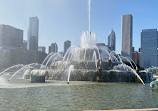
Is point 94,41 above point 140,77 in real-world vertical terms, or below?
above

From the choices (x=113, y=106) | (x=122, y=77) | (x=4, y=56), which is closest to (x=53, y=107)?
(x=113, y=106)

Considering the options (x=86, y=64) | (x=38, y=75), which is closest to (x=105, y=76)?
(x=86, y=64)

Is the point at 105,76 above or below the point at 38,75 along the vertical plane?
above

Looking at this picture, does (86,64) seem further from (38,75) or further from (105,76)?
(38,75)

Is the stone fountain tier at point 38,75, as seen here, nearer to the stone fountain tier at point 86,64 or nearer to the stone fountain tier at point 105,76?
the stone fountain tier at point 105,76

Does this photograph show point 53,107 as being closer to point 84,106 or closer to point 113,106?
point 84,106

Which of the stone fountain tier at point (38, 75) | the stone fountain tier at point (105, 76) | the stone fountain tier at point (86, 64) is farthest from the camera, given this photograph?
the stone fountain tier at point (86, 64)

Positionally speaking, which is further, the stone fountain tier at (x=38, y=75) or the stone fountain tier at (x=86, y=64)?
the stone fountain tier at (x=86, y=64)

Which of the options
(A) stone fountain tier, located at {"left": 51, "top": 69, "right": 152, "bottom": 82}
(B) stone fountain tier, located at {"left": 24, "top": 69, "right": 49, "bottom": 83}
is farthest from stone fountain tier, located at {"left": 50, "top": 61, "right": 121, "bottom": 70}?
(B) stone fountain tier, located at {"left": 24, "top": 69, "right": 49, "bottom": 83}

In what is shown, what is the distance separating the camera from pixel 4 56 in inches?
5920

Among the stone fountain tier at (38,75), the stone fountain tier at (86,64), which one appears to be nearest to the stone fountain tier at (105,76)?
the stone fountain tier at (38,75)

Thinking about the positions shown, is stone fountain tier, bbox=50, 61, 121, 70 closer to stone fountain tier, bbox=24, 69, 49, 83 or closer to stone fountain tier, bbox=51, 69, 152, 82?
stone fountain tier, bbox=51, 69, 152, 82

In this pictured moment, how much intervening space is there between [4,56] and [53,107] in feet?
492

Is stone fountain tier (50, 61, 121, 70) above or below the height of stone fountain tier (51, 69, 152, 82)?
above
